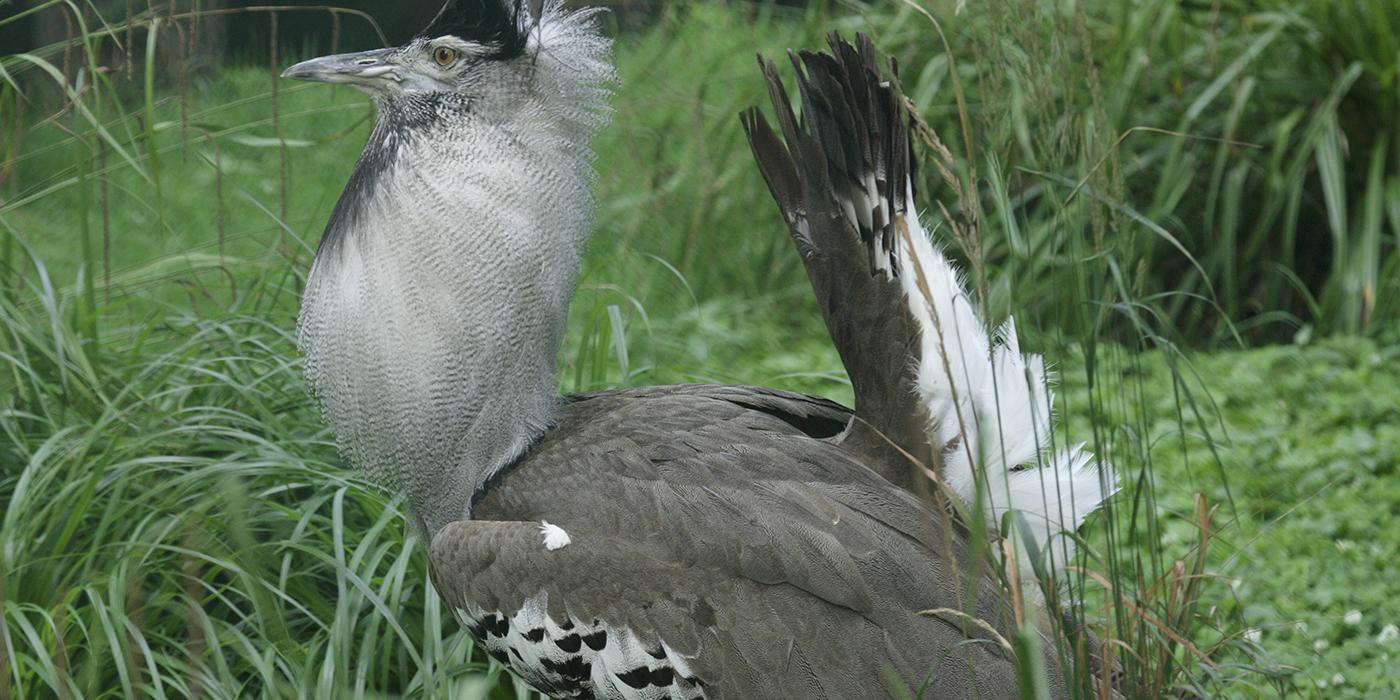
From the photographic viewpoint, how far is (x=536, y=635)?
2.24 metres

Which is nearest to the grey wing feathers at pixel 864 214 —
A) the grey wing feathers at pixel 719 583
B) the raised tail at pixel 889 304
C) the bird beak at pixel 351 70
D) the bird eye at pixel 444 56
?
the raised tail at pixel 889 304

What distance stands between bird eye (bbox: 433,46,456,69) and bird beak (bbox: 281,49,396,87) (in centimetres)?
7

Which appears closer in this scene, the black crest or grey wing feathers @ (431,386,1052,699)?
grey wing feathers @ (431,386,1052,699)

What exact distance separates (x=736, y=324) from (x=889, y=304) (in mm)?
2326

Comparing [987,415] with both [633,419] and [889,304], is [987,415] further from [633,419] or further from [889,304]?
[633,419]

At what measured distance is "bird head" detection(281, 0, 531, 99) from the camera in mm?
2465

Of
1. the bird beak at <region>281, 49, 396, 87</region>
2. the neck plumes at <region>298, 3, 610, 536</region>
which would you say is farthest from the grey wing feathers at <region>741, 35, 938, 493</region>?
the bird beak at <region>281, 49, 396, 87</region>

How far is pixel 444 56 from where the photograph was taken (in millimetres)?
2471

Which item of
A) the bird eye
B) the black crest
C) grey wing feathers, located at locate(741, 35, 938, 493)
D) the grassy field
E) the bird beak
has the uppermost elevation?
the black crest

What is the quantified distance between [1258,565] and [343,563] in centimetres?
198

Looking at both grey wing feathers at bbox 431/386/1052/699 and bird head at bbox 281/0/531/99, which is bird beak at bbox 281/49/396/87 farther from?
grey wing feathers at bbox 431/386/1052/699

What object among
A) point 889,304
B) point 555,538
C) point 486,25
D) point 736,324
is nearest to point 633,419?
point 555,538

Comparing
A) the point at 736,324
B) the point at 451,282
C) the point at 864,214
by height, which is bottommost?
the point at 736,324

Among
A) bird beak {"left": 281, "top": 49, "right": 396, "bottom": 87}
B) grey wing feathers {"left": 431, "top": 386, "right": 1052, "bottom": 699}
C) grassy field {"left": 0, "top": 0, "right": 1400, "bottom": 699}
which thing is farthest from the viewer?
bird beak {"left": 281, "top": 49, "right": 396, "bottom": 87}
